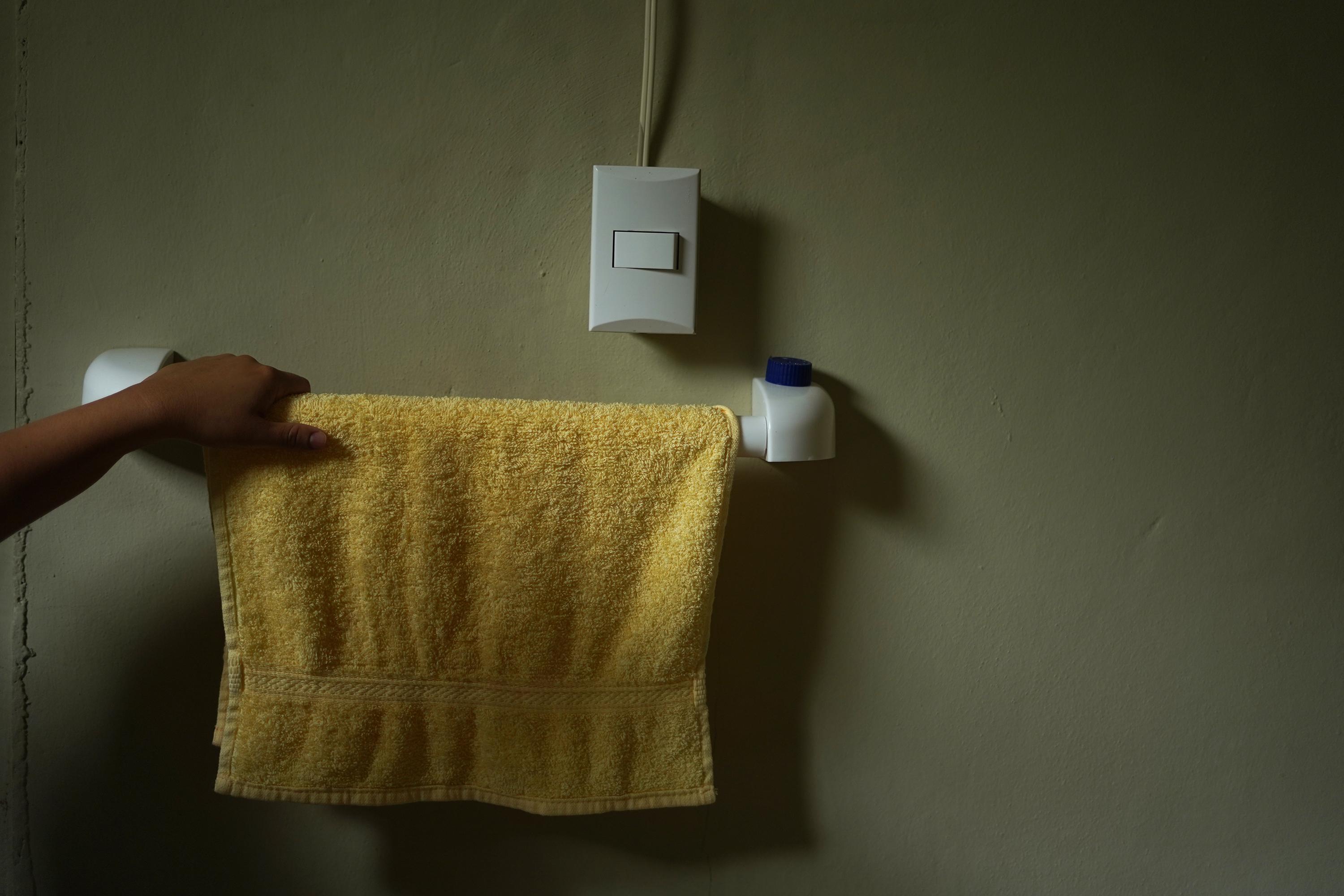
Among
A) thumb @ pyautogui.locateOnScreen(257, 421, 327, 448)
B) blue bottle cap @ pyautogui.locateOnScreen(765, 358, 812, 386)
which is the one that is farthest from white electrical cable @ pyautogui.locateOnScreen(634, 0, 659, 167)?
thumb @ pyautogui.locateOnScreen(257, 421, 327, 448)

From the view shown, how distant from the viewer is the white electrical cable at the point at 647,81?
0.55m

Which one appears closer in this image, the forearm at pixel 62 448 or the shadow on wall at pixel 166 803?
the forearm at pixel 62 448

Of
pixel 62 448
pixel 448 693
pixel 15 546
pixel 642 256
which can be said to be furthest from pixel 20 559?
pixel 642 256

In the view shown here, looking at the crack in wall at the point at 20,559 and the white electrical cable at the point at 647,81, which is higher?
the white electrical cable at the point at 647,81

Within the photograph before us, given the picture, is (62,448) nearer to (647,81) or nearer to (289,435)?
(289,435)

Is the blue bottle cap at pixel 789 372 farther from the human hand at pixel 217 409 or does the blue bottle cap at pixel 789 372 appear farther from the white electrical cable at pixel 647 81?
the human hand at pixel 217 409

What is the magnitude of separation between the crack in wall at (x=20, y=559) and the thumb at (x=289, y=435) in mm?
261

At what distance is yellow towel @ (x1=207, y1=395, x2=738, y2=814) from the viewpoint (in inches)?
19.8

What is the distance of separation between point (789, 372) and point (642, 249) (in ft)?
0.48

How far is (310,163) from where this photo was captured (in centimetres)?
56

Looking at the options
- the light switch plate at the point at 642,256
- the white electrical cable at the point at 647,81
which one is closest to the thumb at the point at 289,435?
the light switch plate at the point at 642,256

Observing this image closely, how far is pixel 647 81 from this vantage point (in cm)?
55

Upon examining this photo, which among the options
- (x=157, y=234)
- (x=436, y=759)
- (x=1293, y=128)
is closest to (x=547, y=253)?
(x=157, y=234)

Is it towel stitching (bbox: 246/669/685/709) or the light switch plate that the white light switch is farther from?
towel stitching (bbox: 246/669/685/709)
